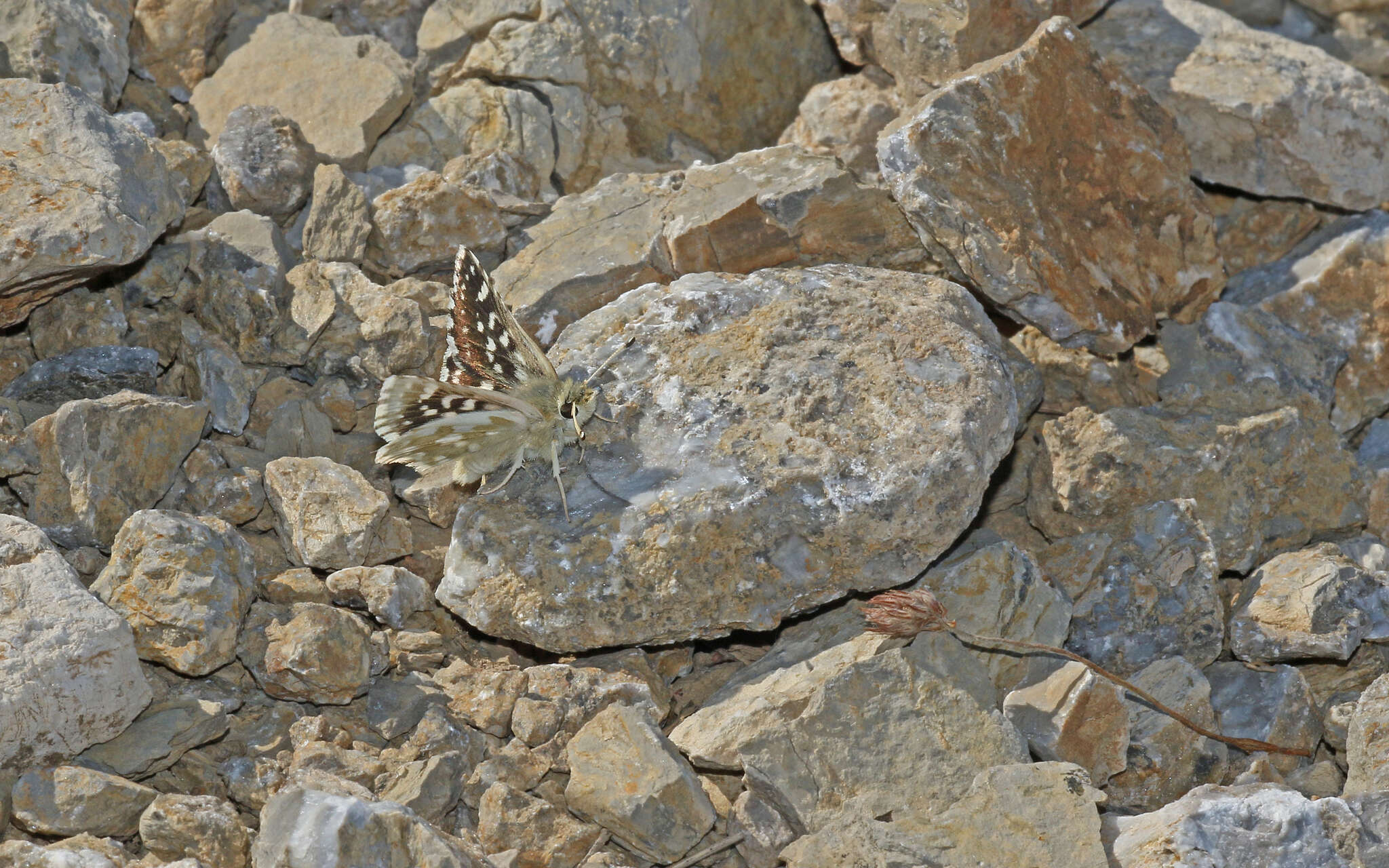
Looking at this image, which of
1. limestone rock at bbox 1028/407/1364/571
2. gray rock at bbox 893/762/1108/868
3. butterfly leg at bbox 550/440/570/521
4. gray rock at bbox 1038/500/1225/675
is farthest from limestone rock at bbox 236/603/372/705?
limestone rock at bbox 1028/407/1364/571

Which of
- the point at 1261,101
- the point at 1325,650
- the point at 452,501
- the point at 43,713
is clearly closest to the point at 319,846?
the point at 43,713

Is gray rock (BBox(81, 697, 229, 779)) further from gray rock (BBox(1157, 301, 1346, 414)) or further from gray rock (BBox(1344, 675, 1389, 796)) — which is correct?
gray rock (BBox(1157, 301, 1346, 414))

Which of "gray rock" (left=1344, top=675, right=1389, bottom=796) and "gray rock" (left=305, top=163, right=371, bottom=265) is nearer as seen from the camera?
"gray rock" (left=1344, top=675, right=1389, bottom=796)

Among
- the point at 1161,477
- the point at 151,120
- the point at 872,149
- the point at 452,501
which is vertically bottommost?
the point at 1161,477

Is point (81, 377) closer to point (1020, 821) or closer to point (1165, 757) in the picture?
point (1020, 821)

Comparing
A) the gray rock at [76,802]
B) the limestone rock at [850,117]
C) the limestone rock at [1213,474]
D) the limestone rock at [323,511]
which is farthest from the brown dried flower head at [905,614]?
the limestone rock at [850,117]

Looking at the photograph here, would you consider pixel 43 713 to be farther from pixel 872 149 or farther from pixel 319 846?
pixel 872 149

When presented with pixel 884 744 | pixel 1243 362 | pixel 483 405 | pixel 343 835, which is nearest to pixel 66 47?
pixel 483 405
